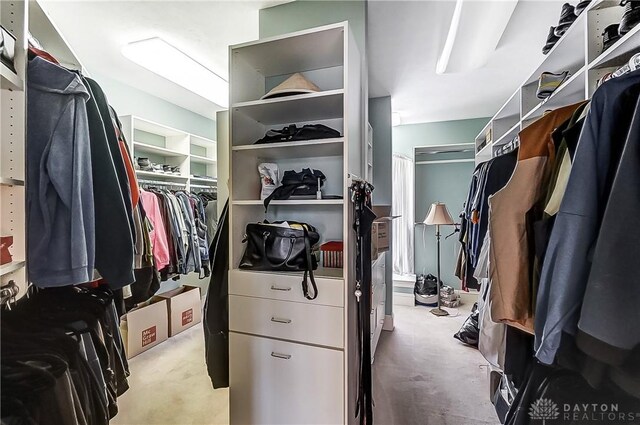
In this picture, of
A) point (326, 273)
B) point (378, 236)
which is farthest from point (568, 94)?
point (326, 273)

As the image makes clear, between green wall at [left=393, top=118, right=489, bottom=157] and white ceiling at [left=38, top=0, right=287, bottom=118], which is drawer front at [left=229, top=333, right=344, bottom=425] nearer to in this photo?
white ceiling at [left=38, top=0, right=287, bottom=118]

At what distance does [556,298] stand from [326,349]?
1.01m

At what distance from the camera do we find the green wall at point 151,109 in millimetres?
2689

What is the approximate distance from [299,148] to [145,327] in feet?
7.17

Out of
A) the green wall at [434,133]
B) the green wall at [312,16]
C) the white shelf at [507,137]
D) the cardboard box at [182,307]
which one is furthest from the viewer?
the green wall at [434,133]

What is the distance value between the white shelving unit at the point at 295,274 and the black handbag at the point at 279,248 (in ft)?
0.17

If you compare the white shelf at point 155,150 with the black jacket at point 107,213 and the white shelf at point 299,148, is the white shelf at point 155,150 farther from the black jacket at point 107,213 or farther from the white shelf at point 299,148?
the black jacket at point 107,213

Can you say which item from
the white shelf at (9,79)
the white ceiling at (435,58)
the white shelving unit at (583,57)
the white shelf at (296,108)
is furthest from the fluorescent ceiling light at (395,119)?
the white shelf at (9,79)

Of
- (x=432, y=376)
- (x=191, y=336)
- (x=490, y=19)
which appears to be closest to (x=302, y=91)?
(x=490, y=19)

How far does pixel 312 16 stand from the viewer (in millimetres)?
1835

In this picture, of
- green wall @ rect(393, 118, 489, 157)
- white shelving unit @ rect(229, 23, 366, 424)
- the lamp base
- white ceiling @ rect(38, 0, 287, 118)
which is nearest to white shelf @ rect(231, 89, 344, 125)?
white shelving unit @ rect(229, 23, 366, 424)

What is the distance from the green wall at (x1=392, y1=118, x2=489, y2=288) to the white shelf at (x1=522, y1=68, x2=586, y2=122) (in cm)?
256

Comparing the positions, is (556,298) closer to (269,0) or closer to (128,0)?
(269,0)

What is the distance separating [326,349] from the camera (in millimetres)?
1404
